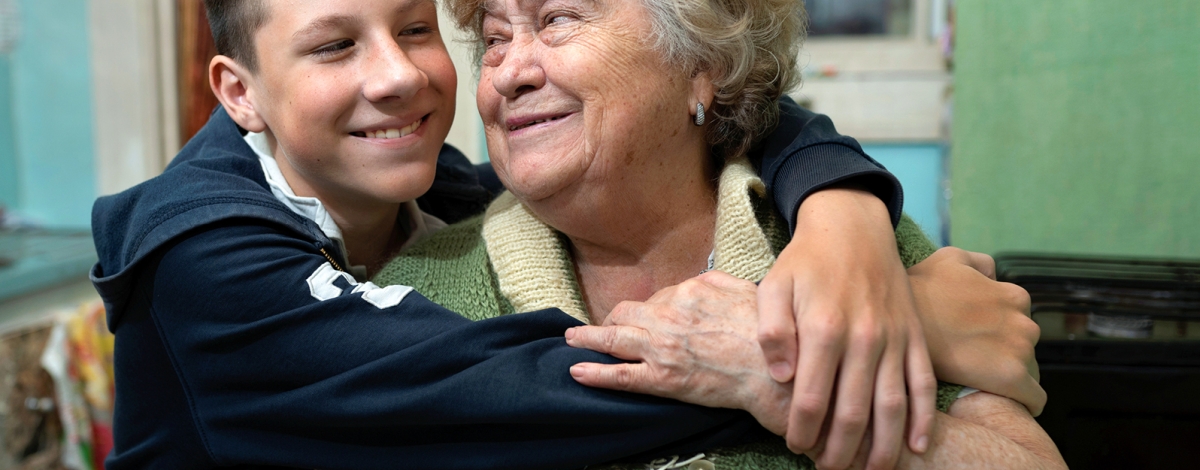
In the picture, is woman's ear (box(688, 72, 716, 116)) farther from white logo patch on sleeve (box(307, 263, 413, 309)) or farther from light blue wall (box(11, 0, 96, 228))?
Result: light blue wall (box(11, 0, 96, 228))

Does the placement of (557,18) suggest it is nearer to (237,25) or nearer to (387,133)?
(387,133)

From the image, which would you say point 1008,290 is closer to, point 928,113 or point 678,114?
point 678,114

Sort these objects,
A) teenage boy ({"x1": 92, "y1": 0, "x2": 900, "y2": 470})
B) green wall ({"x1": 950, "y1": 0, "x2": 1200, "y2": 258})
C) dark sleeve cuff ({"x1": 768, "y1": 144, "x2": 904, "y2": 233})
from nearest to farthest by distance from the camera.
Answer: teenage boy ({"x1": 92, "y1": 0, "x2": 900, "y2": 470}), dark sleeve cuff ({"x1": 768, "y1": 144, "x2": 904, "y2": 233}), green wall ({"x1": 950, "y1": 0, "x2": 1200, "y2": 258})

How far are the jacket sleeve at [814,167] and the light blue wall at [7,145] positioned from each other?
3258 mm

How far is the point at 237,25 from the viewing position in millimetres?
1501

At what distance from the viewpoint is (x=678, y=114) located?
1446 millimetres

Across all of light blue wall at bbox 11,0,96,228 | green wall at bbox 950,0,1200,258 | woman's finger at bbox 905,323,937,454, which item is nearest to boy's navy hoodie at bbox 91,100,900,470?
woman's finger at bbox 905,323,937,454

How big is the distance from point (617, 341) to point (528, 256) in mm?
355

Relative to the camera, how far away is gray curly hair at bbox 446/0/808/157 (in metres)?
1.40

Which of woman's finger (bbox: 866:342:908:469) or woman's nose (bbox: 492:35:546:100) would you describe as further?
woman's nose (bbox: 492:35:546:100)

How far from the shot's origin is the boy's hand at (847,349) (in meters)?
1.01

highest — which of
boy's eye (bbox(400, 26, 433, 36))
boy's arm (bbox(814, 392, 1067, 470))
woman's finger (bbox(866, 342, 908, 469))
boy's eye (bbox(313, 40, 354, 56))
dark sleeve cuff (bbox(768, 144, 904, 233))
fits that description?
boy's eye (bbox(400, 26, 433, 36))

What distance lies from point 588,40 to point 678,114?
20cm

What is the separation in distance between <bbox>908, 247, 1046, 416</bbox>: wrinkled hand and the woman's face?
472 millimetres
